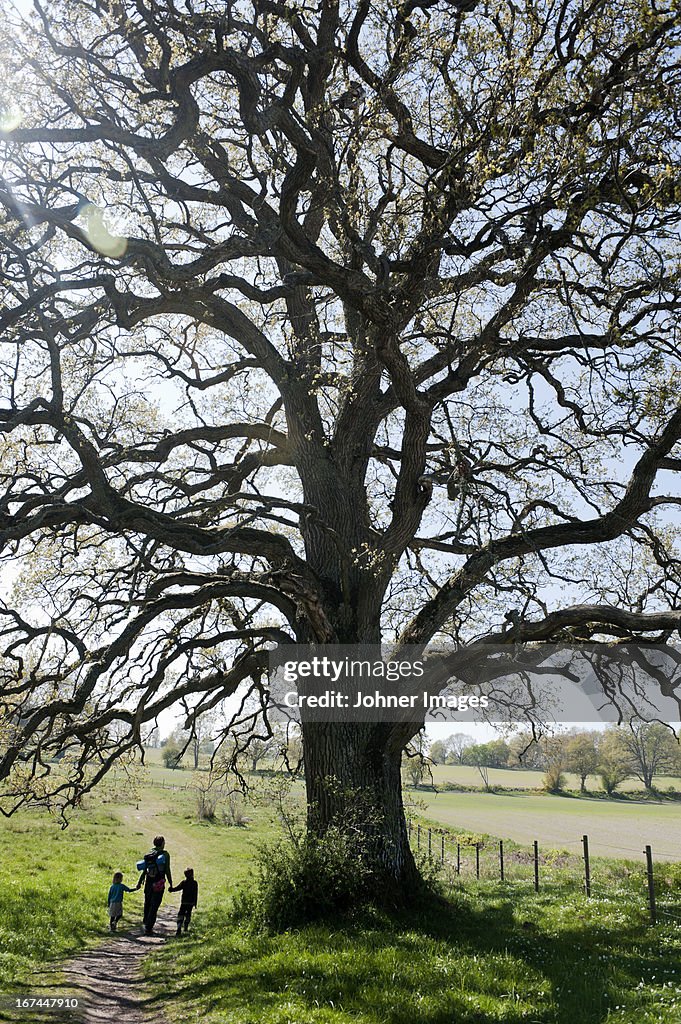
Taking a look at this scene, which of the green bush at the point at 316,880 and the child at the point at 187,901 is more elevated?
the green bush at the point at 316,880

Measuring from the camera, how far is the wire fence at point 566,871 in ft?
40.5

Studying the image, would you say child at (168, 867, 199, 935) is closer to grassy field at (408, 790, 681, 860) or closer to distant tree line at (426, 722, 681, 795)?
A: grassy field at (408, 790, 681, 860)

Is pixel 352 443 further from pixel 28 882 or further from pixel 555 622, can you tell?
pixel 28 882

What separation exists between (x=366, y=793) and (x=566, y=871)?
12.7m

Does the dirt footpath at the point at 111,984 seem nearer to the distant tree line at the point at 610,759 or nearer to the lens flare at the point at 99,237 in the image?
the lens flare at the point at 99,237

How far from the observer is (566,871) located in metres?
19.5

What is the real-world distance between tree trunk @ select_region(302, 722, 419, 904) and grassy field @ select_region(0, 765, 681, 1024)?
555 mm

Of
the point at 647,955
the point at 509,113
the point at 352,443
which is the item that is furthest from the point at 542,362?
the point at 647,955

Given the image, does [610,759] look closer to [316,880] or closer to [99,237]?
[316,880]

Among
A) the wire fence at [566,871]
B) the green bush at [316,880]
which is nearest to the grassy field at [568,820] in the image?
the wire fence at [566,871]

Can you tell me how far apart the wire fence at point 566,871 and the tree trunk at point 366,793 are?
1.49 meters

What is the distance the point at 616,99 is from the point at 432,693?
Result: 810cm

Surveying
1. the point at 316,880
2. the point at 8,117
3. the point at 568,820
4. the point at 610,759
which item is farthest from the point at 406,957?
the point at 610,759

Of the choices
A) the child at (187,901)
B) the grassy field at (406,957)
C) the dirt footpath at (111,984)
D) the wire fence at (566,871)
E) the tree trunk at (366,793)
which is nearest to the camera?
the grassy field at (406,957)
